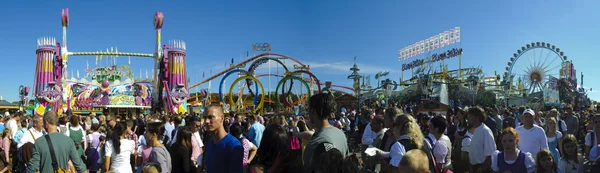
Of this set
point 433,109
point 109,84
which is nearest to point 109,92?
point 109,84

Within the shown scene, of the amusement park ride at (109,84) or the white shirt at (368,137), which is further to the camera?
the amusement park ride at (109,84)

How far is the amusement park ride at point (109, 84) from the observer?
111 ft

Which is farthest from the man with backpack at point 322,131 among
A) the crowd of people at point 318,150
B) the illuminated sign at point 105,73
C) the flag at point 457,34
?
the flag at point 457,34

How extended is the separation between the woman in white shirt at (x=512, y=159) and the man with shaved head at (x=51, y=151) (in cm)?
430

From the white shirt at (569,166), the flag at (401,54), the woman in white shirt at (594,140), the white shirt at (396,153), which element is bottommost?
the white shirt at (569,166)

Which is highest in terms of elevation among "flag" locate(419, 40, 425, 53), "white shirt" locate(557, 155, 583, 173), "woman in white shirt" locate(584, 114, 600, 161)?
"flag" locate(419, 40, 425, 53)

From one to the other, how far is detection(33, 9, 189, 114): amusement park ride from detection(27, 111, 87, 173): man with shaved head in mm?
30617

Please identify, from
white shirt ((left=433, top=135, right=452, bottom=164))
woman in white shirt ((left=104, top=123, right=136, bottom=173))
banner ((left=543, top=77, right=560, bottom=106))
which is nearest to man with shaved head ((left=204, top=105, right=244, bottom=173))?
white shirt ((left=433, top=135, right=452, bottom=164))

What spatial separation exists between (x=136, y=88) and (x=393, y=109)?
35.3m

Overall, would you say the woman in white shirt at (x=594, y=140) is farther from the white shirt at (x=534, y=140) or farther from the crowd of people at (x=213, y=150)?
the crowd of people at (x=213, y=150)

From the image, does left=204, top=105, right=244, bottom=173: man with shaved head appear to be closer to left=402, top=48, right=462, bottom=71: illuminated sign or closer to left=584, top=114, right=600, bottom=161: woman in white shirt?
left=584, top=114, right=600, bottom=161: woman in white shirt

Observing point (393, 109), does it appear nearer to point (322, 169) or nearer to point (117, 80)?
point (322, 169)

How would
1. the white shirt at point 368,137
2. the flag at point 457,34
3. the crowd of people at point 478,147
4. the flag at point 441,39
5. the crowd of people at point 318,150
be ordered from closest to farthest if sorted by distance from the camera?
the crowd of people at point 318,150 < the crowd of people at point 478,147 < the white shirt at point 368,137 < the flag at point 457,34 < the flag at point 441,39

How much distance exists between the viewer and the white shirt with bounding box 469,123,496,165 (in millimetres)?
4730
